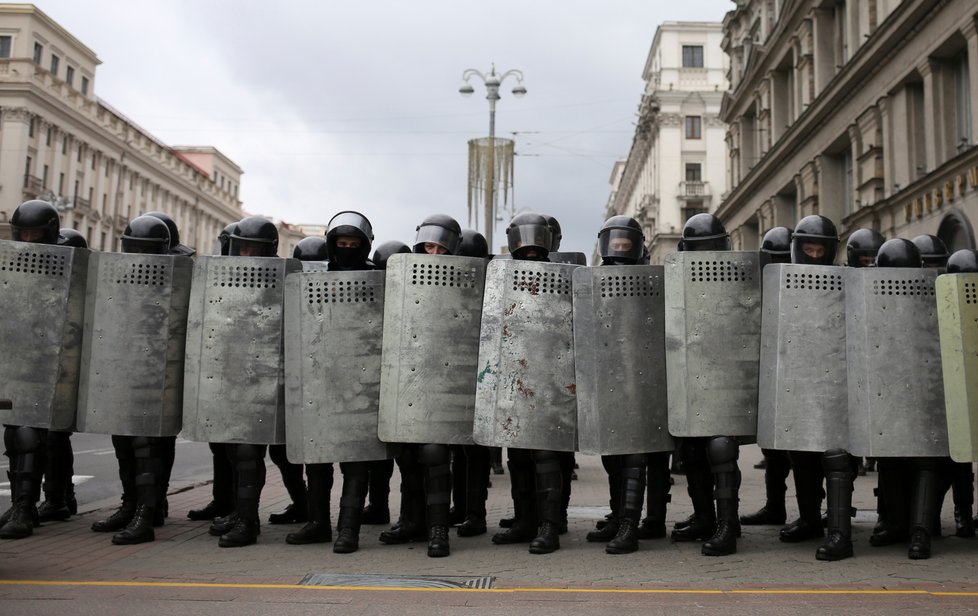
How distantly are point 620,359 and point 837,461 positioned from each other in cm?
147

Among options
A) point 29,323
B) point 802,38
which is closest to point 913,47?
point 802,38

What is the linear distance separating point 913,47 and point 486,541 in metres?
17.8

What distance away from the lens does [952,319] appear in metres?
5.75

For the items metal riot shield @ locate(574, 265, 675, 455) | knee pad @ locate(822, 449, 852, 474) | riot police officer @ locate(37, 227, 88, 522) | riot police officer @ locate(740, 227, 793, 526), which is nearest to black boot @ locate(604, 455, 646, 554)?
metal riot shield @ locate(574, 265, 675, 455)

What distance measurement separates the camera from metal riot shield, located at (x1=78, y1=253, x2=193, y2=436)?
21.2 ft

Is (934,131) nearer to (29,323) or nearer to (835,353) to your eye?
(835,353)

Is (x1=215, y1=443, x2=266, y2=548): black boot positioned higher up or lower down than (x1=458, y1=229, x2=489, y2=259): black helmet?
lower down

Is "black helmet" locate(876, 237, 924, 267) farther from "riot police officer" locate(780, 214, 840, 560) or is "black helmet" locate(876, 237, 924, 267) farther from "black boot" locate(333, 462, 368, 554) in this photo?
"black boot" locate(333, 462, 368, 554)

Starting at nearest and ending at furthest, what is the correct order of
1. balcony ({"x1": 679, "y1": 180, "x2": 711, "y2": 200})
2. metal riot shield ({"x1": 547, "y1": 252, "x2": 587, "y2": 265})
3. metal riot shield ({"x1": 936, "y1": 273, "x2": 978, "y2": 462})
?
metal riot shield ({"x1": 936, "y1": 273, "x2": 978, "y2": 462}), metal riot shield ({"x1": 547, "y1": 252, "x2": 587, "y2": 265}), balcony ({"x1": 679, "y1": 180, "x2": 711, "y2": 200})

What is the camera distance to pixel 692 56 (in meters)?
57.0

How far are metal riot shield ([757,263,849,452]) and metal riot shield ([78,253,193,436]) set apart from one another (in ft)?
13.1

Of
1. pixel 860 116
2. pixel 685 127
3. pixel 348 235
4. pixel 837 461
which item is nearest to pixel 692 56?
pixel 685 127

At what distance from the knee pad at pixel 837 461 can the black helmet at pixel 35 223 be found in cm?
557

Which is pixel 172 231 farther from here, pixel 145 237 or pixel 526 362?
pixel 526 362
